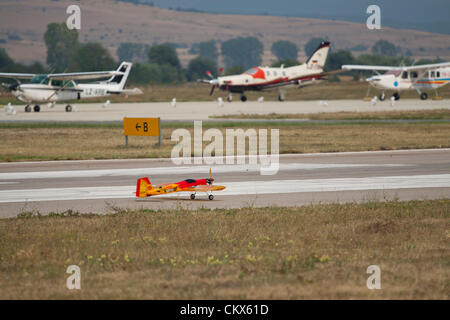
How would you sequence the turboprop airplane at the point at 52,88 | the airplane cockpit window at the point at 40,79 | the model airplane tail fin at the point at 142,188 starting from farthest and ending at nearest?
1. the airplane cockpit window at the point at 40,79
2. the turboprop airplane at the point at 52,88
3. the model airplane tail fin at the point at 142,188

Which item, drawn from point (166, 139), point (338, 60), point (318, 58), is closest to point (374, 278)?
point (166, 139)

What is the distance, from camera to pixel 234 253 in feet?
35.4

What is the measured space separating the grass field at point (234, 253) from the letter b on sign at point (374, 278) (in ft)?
0.30

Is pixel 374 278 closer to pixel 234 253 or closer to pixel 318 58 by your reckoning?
pixel 234 253

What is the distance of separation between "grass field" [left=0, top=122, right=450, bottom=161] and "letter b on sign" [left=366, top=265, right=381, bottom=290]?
60.7ft

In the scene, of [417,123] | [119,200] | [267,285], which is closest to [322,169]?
[119,200]

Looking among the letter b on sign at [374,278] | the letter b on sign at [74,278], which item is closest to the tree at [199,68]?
the letter b on sign at [74,278]

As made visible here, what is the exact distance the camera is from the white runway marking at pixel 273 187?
58.3 feet

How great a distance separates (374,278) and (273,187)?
10.2 metres

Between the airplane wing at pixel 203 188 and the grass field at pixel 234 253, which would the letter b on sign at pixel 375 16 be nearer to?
the airplane wing at pixel 203 188

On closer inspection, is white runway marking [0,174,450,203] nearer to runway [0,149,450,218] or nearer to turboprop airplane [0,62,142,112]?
runway [0,149,450,218]

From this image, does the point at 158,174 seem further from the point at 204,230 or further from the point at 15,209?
the point at 204,230

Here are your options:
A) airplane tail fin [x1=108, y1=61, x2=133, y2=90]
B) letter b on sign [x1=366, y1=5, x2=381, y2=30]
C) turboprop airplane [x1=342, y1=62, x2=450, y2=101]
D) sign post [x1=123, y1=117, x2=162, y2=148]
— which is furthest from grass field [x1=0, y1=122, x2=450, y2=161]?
turboprop airplane [x1=342, y1=62, x2=450, y2=101]

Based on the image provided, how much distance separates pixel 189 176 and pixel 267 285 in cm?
1289
